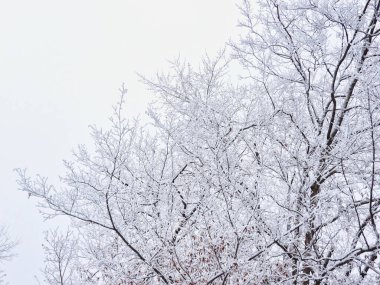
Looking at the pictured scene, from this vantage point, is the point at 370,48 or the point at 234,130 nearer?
the point at 370,48

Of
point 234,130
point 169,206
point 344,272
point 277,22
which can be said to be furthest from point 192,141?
point 344,272

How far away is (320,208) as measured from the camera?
12.0 feet

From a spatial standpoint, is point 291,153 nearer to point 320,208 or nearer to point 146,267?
point 320,208

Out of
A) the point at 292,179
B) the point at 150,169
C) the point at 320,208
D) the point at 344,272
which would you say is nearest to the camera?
the point at 320,208

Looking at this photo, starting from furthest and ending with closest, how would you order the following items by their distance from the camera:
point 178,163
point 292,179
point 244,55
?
point 178,163 → point 244,55 → point 292,179

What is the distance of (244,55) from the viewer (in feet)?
17.1

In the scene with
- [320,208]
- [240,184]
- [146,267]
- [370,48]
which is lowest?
[146,267]

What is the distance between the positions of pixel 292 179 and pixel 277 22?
179cm

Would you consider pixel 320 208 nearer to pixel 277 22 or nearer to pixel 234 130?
pixel 234 130

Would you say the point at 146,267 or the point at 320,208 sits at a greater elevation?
the point at 320,208

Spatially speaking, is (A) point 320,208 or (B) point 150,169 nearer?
(A) point 320,208

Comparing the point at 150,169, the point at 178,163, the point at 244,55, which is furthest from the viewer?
the point at 178,163

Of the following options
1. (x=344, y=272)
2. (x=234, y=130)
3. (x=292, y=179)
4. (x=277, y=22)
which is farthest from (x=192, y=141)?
(x=344, y=272)

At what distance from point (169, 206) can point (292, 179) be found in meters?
1.38
